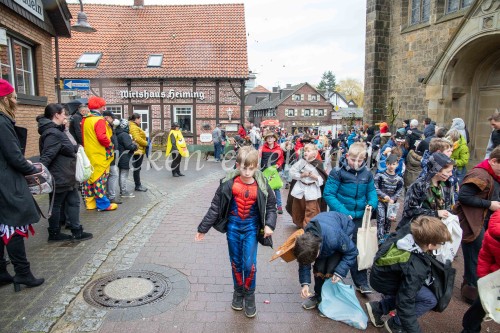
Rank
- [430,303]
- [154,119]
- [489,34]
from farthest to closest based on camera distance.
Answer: [154,119]
[489,34]
[430,303]

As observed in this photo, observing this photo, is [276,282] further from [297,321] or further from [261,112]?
[261,112]

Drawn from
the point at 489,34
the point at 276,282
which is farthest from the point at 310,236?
the point at 489,34

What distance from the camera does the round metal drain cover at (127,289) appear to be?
154 inches

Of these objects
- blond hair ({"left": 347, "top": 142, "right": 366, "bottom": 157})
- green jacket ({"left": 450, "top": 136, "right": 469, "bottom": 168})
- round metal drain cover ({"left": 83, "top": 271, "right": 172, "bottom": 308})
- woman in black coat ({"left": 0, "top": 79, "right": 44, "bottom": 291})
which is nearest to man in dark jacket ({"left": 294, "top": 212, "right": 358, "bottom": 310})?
blond hair ({"left": 347, "top": 142, "right": 366, "bottom": 157})

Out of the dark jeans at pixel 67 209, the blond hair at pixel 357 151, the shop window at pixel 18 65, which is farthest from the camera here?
the shop window at pixel 18 65

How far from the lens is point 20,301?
374 centimetres

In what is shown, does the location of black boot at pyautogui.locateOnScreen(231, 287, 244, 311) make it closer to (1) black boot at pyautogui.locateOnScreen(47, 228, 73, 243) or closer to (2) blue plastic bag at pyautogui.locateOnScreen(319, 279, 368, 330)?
(2) blue plastic bag at pyautogui.locateOnScreen(319, 279, 368, 330)

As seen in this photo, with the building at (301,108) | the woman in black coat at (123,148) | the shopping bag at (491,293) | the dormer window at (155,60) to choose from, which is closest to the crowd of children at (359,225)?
the shopping bag at (491,293)

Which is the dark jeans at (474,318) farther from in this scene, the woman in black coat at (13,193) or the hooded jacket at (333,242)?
the woman in black coat at (13,193)

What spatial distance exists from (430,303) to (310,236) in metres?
1.14

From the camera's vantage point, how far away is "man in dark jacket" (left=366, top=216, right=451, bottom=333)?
10.1ft

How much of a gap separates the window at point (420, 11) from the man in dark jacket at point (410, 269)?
533 inches

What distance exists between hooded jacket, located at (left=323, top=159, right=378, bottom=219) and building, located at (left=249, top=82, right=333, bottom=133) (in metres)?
61.3

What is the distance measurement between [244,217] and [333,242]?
875 mm
